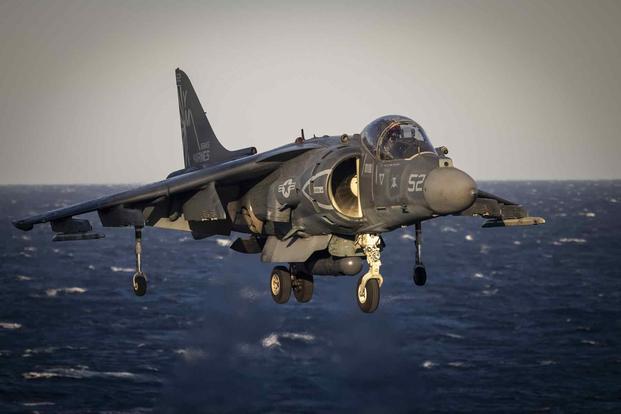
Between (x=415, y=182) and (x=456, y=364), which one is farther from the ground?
(x=415, y=182)

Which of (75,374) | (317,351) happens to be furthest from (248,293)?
(75,374)

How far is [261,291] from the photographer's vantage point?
53906mm

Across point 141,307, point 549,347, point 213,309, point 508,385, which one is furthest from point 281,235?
point 141,307

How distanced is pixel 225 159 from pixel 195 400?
66.1 metres

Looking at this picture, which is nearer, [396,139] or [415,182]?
[415,182]

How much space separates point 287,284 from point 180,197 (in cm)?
444

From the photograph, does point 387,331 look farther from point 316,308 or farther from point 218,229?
→ point 316,308

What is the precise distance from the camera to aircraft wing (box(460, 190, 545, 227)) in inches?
1164

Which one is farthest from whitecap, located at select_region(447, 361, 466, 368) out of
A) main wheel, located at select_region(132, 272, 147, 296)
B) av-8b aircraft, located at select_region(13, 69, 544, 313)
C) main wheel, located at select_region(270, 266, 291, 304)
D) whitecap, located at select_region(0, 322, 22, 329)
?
main wheel, located at select_region(132, 272, 147, 296)

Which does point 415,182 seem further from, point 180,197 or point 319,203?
point 180,197

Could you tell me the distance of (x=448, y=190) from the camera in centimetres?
2323

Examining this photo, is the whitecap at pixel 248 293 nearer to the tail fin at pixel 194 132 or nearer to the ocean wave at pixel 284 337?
the tail fin at pixel 194 132

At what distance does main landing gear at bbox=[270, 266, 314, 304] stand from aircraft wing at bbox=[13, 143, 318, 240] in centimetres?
331

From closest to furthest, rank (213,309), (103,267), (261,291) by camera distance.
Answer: (213,309), (261,291), (103,267)
